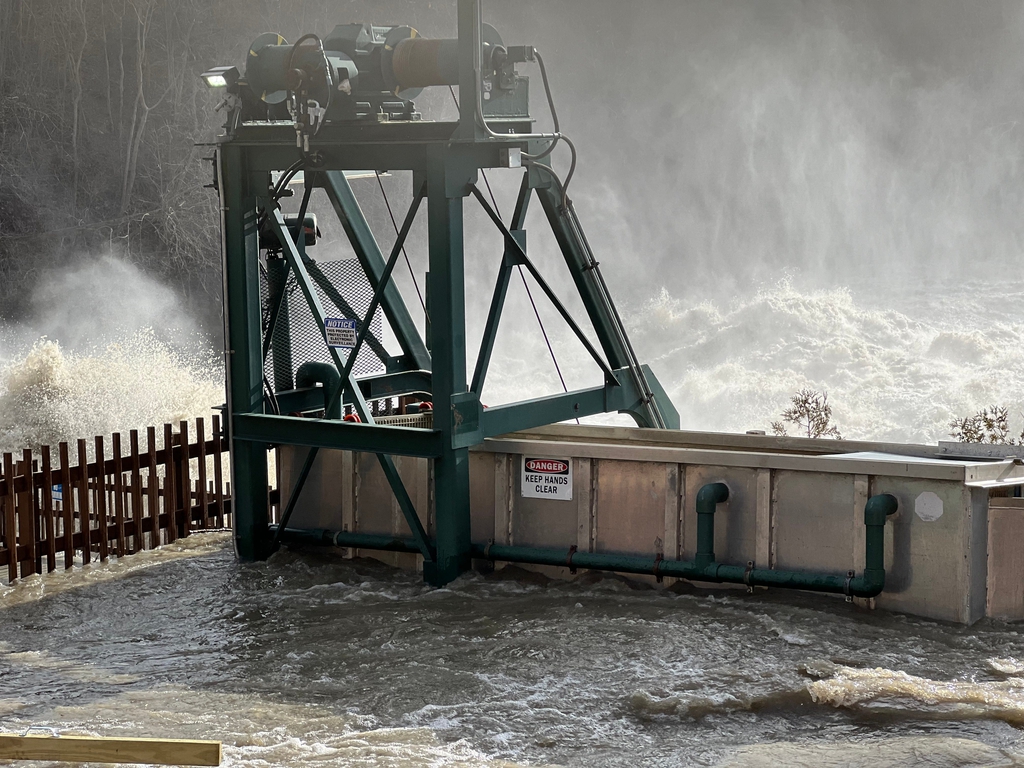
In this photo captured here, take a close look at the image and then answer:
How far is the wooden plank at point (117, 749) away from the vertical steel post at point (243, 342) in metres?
6.39

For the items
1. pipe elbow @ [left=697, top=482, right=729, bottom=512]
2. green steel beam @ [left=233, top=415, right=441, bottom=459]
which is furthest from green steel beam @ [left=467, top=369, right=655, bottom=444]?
pipe elbow @ [left=697, top=482, right=729, bottom=512]

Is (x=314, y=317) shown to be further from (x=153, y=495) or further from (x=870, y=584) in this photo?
(x=870, y=584)

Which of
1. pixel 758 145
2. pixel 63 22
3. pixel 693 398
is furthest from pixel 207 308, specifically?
pixel 758 145

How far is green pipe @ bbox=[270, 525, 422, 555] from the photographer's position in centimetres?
1101

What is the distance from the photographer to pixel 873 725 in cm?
751

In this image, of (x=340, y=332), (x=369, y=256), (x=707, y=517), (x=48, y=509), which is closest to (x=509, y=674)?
(x=707, y=517)

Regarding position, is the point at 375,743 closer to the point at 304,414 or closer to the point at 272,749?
the point at 272,749

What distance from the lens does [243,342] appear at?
1138 cm

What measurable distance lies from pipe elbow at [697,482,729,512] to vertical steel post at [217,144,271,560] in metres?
4.19

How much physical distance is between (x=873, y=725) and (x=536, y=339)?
132 feet

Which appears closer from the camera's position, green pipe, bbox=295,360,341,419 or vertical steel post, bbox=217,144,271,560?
vertical steel post, bbox=217,144,271,560

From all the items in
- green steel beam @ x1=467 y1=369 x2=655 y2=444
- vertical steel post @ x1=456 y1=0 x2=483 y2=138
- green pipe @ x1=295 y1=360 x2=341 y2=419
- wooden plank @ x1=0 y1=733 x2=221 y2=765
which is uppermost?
vertical steel post @ x1=456 y1=0 x2=483 y2=138

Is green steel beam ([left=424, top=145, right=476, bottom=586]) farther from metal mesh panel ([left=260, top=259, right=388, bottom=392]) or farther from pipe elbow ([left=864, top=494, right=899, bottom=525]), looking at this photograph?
pipe elbow ([left=864, top=494, right=899, bottom=525])

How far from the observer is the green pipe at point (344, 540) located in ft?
36.1
